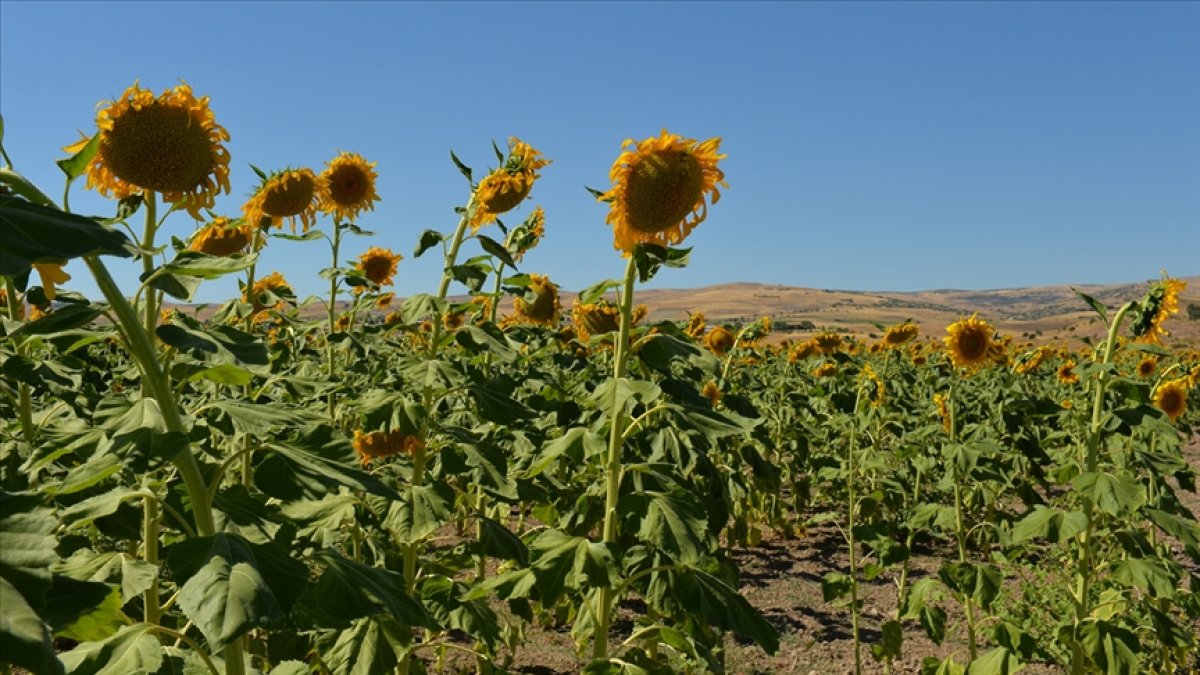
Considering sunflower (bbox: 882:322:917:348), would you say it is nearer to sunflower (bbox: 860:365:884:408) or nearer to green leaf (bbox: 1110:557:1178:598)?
sunflower (bbox: 860:365:884:408)

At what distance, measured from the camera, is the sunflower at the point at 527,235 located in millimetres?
3711

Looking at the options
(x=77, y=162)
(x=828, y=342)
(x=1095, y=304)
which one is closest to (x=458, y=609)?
(x=77, y=162)

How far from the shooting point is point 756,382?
8.61 m

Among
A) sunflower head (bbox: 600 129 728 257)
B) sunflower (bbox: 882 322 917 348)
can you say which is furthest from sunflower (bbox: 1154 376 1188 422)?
sunflower head (bbox: 600 129 728 257)

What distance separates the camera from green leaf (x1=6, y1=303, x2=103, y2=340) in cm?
140

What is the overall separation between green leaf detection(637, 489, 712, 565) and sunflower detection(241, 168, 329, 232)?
243 cm

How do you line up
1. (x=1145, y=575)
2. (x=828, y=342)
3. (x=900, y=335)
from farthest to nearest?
(x=828, y=342) < (x=900, y=335) < (x=1145, y=575)

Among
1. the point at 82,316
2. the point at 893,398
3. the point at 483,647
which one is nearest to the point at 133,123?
the point at 82,316

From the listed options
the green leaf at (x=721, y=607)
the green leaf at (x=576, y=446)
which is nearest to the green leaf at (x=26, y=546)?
the green leaf at (x=576, y=446)

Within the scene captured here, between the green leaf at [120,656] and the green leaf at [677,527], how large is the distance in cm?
126

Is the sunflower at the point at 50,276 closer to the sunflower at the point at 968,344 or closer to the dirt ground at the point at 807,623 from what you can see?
the dirt ground at the point at 807,623

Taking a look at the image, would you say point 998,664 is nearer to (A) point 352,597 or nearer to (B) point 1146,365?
(A) point 352,597

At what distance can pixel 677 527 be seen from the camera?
2293mm

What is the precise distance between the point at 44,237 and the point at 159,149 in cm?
141
